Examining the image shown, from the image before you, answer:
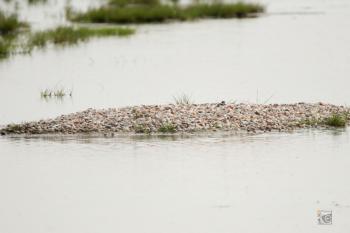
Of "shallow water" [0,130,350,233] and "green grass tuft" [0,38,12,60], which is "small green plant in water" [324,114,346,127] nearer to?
"shallow water" [0,130,350,233]

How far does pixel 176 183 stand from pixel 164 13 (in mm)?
24279

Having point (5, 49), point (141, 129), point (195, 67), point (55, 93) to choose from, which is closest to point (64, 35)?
point (5, 49)

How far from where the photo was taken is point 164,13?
36656mm

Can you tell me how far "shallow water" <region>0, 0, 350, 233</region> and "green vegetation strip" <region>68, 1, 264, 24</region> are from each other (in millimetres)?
9335

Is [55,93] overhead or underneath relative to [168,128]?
overhead

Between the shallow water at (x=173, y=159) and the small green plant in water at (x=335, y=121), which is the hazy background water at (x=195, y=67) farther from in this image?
the small green plant in water at (x=335, y=121)

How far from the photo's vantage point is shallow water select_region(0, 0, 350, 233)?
37.2 feet

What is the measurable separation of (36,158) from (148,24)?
21.6m

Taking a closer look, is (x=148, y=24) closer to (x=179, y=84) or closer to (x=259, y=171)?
(x=179, y=84)

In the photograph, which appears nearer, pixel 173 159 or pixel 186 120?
pixel 173 159

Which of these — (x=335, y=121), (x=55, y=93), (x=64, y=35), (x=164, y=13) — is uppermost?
(x=164, y=13)

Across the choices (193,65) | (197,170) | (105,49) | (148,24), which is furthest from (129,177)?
(148,24)

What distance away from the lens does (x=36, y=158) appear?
14758 mm

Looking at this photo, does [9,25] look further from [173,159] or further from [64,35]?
[173,159]
